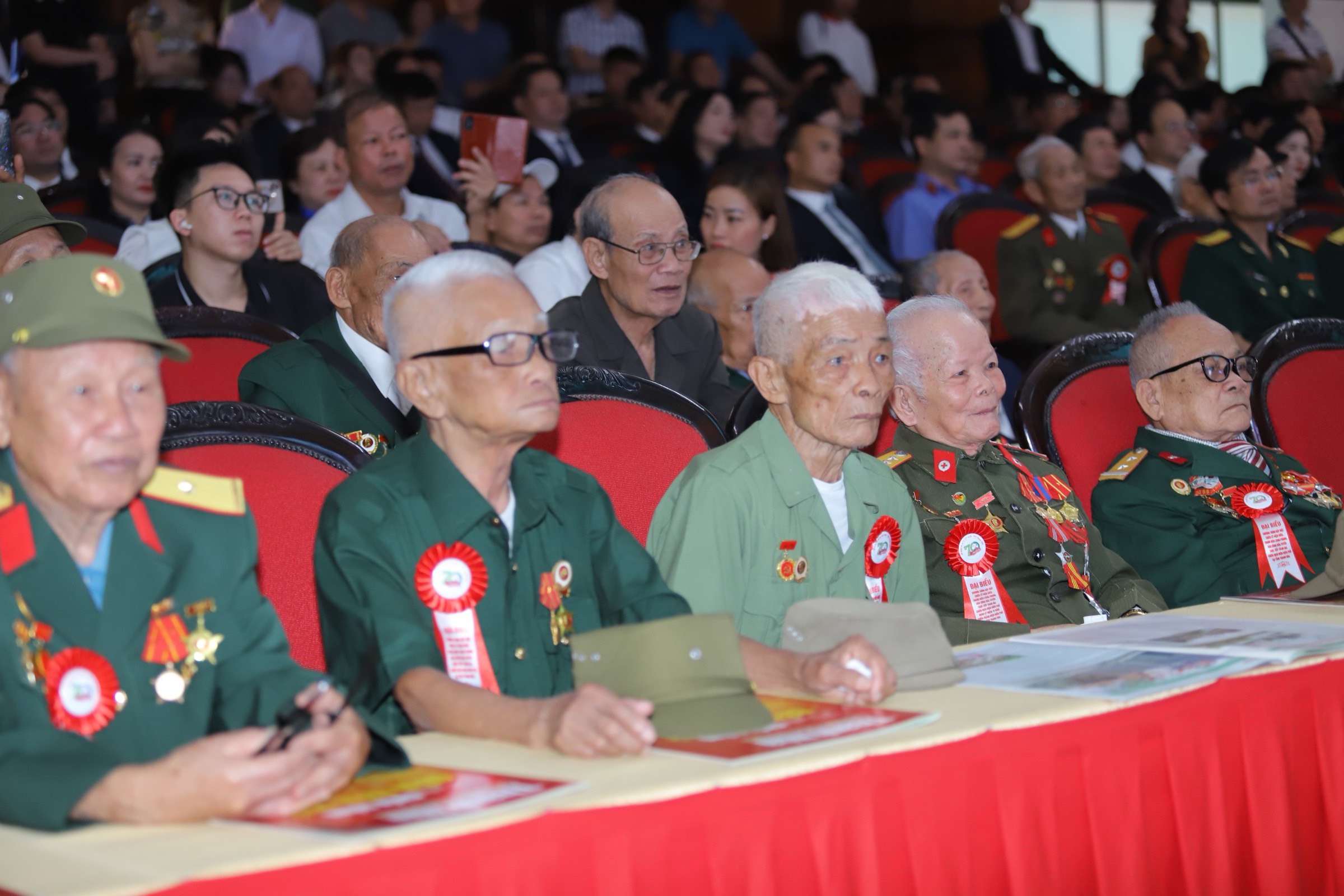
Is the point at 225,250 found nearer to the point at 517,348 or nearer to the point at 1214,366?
the point at 517,348

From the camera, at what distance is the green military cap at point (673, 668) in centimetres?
159

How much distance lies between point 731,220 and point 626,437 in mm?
2191

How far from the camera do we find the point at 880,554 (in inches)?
91.7

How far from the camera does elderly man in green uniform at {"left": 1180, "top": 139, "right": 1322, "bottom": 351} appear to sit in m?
5.03

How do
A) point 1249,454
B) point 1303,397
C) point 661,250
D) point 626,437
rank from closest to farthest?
point 626,437, point 1249,454, point 1303,397, point 661,250

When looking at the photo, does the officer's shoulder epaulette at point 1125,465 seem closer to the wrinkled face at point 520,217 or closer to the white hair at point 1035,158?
the wrinkled face at point 520,217

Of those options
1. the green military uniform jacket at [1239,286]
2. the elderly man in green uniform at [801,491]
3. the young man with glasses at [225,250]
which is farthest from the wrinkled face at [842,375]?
the green military uniform jacket at [1239,286]

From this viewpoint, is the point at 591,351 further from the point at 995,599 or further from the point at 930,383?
the point at 995,599

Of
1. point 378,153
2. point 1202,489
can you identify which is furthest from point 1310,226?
point 378,153

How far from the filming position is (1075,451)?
3.09m

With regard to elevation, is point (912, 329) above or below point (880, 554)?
above

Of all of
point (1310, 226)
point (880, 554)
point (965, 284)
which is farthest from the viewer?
point (1310, 226)

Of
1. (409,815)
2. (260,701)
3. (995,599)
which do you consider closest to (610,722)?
(409,815)

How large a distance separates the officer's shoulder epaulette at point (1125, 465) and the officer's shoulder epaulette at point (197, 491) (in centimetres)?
194
